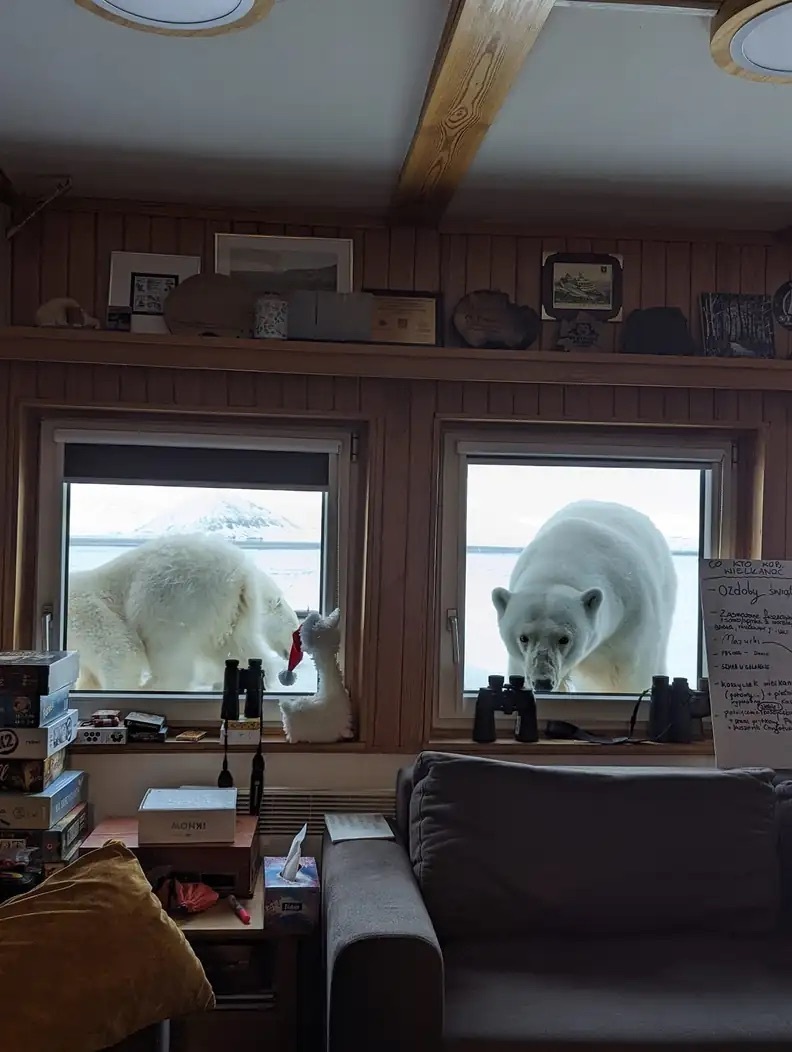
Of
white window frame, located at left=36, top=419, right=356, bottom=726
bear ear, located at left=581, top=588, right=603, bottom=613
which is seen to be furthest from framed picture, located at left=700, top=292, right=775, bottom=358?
white window frame, located at left=36, top=419, right=356, bottom=726

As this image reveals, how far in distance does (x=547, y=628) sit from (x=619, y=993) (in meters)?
1.17

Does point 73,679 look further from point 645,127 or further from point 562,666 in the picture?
point 645,127

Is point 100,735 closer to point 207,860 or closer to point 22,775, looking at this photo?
point 22,775

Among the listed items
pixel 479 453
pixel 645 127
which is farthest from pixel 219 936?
pixel 645 127

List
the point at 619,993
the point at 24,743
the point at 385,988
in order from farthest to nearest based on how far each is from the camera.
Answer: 1. the point at 24,743
2. the point at 619,993
3. the point at 385,988

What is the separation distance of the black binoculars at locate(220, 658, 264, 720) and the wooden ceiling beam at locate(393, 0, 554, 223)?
1.41 metres

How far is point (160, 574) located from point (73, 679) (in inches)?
16.9

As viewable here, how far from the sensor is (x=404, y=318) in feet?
Answer: 9.52

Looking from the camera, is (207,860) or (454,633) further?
(454,633)

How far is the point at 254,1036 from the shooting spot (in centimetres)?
240

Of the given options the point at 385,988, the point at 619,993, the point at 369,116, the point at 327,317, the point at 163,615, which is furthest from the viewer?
the point at 163,615

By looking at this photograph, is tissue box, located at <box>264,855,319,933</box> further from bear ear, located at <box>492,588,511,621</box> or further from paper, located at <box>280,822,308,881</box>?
bear ear, located at <box>492,588,511,621</box>

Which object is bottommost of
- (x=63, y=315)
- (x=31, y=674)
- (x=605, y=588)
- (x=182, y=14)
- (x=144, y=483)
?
(x=31, y=674)

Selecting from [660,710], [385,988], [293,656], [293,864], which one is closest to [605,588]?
[660,710]
